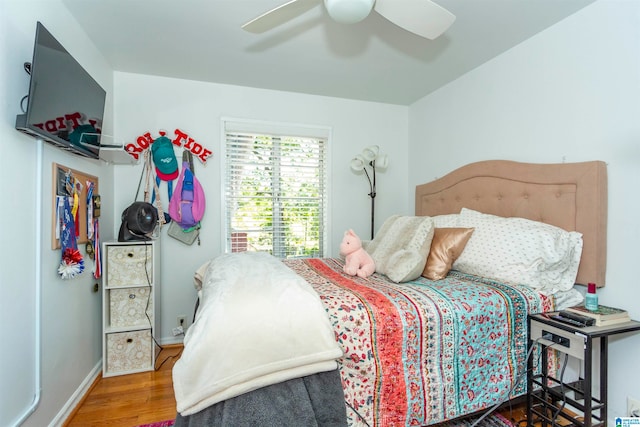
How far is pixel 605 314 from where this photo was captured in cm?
151

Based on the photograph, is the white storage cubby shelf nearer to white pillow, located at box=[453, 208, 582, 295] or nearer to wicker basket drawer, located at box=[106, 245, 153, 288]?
wicker basket drawer, located at box=[106, 245, 153, 288]

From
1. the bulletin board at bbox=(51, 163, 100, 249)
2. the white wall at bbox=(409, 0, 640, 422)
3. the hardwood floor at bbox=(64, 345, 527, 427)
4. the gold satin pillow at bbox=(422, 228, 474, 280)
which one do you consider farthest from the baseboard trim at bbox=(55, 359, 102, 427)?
the white wall at bbox=(409, 0, 640, 422)

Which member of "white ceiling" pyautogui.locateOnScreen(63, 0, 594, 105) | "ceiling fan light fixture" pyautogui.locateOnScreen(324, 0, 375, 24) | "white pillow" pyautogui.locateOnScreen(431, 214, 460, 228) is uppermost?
"white ceiling" pyautogui.locateOnScreen(63, 0, 594, 105)

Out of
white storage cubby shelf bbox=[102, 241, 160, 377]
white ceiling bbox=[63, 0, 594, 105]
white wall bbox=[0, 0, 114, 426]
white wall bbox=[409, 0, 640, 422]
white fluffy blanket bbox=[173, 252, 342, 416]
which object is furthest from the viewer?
white storage cubby shelf bbox=[102, 241, 160, 377]

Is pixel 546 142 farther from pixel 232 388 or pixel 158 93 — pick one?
pixel 158 93

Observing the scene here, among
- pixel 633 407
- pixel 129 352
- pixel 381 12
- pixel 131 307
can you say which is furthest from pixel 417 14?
pixel 129 352

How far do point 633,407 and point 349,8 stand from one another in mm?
2477

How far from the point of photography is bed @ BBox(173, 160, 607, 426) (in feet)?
3.75

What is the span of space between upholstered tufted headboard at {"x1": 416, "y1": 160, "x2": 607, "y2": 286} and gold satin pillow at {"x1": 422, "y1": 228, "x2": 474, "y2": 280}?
460mm

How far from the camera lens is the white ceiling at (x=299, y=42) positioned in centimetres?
189

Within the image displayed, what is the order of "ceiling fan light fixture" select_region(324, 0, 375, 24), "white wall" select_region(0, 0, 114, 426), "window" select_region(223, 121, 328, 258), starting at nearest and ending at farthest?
1. "white wall" select_region(0, 0, 114, 426)
2. "ceiling fan light fixture" select_region(324, 0, 375, 24)
3. "window" select_region(223, 121, 328, 258)

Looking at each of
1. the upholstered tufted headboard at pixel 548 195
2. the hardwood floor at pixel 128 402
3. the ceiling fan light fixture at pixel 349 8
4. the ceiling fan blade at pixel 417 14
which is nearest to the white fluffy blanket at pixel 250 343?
the hardwood floor at pixel 128 402

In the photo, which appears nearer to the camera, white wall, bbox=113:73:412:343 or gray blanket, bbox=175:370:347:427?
gray blanket, bbox=175:370:347:427

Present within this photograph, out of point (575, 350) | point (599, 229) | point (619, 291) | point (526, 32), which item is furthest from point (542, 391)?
point (526, 32)
